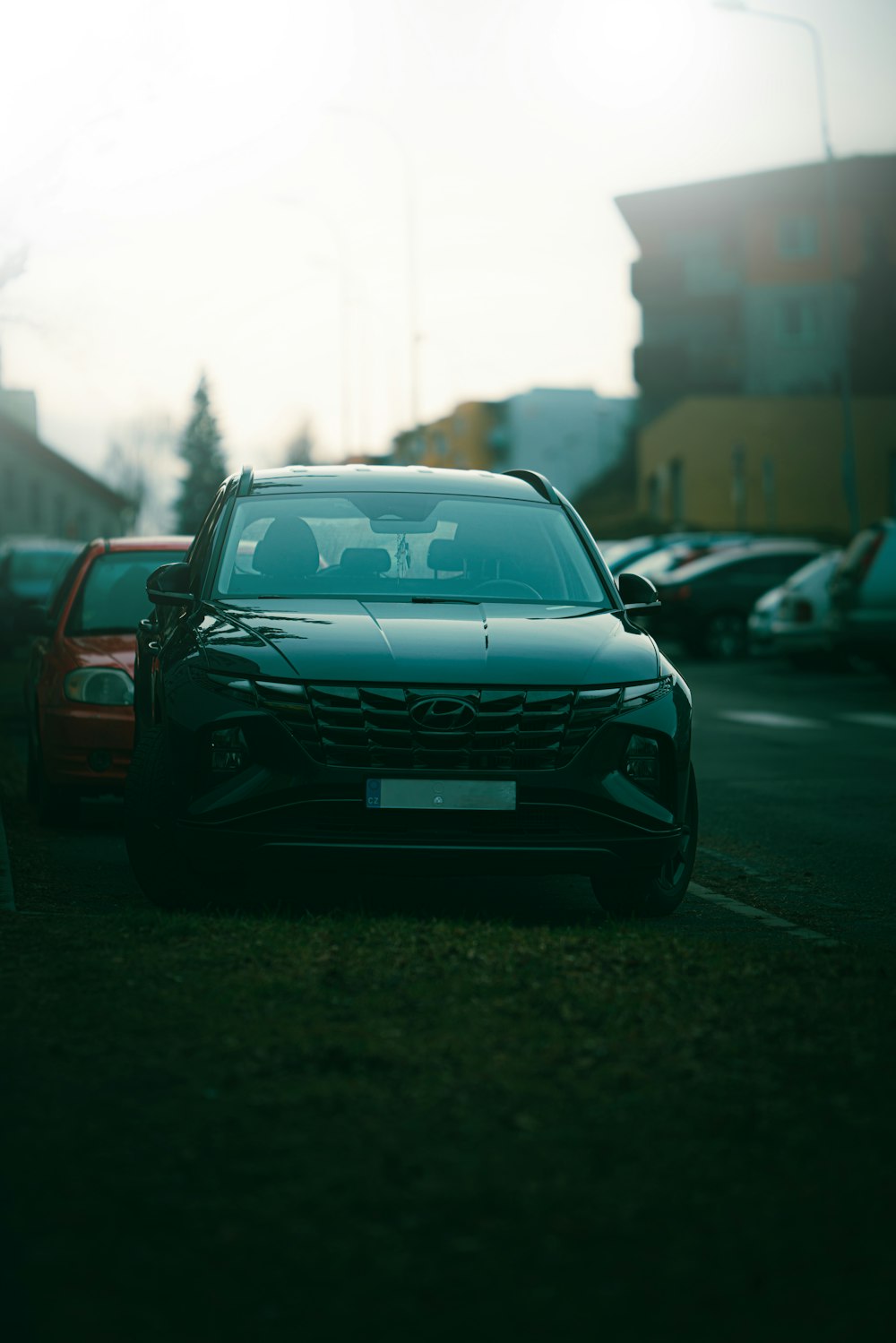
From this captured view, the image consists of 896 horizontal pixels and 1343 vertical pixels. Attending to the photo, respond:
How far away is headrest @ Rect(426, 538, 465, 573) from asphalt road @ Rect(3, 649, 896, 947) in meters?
1.29

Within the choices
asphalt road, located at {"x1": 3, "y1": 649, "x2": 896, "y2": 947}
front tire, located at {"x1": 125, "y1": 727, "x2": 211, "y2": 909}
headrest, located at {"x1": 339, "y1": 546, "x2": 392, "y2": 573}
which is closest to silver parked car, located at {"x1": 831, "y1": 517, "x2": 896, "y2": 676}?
asphalt road, located at {"x1": 3, "y1": 649, "x2": 896, "y2": 947}

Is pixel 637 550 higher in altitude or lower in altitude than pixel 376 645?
lower

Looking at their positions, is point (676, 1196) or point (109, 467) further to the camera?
point (109, 467)

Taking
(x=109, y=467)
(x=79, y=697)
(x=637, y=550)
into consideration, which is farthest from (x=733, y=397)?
(x=79, y=697)

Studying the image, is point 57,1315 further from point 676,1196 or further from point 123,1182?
point 676,1196

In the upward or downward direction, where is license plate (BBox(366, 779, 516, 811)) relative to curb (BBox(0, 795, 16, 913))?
upward

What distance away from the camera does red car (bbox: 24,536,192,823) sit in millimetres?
9945

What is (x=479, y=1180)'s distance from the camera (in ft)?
12.6

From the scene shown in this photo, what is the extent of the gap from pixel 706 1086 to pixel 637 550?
31.5 metres

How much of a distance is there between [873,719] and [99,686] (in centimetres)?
1045

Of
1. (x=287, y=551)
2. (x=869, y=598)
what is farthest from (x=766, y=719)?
(x=287, y=551)

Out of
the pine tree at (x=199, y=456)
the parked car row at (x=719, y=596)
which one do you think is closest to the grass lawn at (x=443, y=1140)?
the parked car row at (x=719, y=596)

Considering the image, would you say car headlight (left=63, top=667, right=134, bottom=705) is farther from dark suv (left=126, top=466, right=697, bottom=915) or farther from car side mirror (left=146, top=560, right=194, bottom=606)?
dark suv (left=126, top=466, right=697, bottom=915)

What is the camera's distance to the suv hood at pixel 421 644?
22.1 feet
